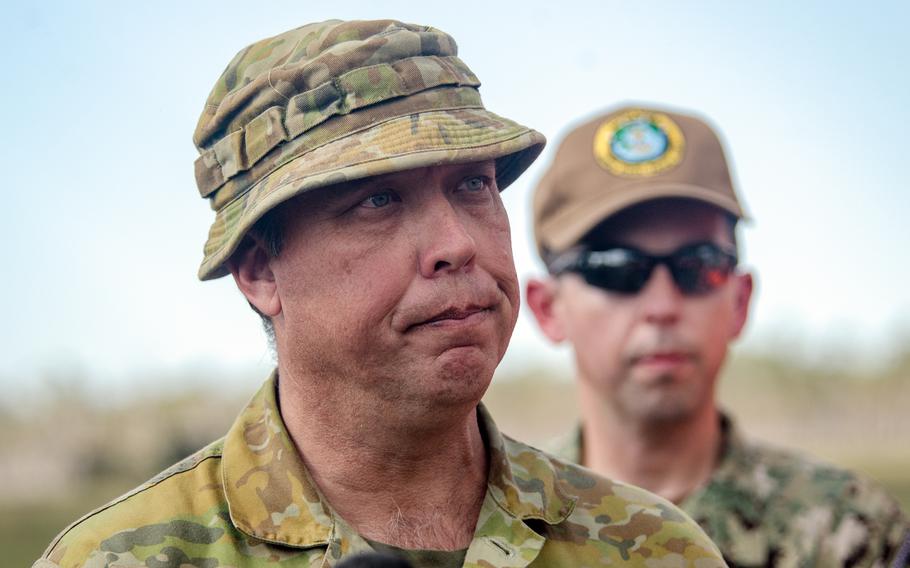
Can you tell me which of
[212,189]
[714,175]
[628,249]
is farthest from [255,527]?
[714,175]

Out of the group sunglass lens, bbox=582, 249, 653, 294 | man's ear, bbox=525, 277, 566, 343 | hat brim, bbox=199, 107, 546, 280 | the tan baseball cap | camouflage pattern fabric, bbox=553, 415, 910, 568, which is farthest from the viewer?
man's ear, bbox=525, 277, 566, 343

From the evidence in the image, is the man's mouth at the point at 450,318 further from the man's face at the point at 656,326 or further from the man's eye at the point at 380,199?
the man's face at the point at 656,326

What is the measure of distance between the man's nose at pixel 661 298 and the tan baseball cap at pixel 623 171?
34 cm

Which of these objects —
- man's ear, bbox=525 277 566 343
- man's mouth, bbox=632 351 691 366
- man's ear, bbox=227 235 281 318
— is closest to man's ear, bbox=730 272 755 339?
man's mouth, bbox=632 351 691 366

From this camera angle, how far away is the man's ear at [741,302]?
6.14 m

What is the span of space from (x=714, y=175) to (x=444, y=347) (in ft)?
10.4

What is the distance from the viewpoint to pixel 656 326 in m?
5.84

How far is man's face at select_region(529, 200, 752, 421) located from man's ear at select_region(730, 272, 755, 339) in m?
0.04

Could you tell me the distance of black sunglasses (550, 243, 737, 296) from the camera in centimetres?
584

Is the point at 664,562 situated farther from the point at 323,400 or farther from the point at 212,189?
the point at 212,189

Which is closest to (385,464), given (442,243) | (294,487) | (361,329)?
(294,487)

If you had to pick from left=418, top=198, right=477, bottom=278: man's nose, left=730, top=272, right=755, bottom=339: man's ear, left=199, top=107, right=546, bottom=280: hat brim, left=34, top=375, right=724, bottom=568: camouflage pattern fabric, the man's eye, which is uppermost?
left=199, top=107, right=546, bottom=280: hat brim

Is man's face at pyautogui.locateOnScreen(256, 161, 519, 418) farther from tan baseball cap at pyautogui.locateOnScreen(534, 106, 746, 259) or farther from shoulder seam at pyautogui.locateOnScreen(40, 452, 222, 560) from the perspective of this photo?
tan baseball cap at pyautogui.locateOnScreen(534, 106, 746, 259)

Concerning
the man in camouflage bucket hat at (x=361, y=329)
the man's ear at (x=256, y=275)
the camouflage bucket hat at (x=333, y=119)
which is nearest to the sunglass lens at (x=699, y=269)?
the man in camouflage bucket hat at (x=361, y=329)
